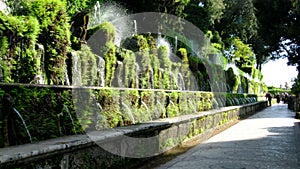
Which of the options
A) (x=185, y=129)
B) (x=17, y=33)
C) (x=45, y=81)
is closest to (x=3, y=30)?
(x=17, y=33)

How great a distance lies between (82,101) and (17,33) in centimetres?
188

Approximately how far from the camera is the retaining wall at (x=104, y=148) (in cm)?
330

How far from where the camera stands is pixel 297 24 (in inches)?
1081

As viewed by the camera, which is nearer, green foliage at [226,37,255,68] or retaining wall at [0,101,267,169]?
retaining wall at [0,101,267,169]

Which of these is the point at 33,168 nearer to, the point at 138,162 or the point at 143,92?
the point at 138,162

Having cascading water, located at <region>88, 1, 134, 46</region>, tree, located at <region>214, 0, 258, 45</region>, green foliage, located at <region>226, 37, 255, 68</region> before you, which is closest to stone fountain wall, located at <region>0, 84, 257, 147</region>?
cascading water, located at <region>88, 1, 134, 46</region>

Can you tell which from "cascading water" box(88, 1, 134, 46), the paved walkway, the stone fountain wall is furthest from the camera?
"cascading water" box(88, 1, 134, 46)

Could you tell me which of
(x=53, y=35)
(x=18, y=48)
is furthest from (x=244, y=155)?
(x=18, y=48)

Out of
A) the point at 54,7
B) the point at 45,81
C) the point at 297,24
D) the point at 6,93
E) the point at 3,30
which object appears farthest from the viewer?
the point at 297,24

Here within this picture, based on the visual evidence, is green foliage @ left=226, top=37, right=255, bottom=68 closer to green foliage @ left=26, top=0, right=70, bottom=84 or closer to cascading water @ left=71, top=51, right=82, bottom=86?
cascading water @ left=71, top=51, right=82, bottom=86

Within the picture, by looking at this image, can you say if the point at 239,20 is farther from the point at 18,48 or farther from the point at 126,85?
the point at 18,48

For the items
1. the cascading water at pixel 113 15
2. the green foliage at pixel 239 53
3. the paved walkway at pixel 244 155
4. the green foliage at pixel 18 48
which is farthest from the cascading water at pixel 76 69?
the green foliage at pixel 239 53

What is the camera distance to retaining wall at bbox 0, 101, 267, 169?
3.30 m

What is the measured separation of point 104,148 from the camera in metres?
4.63
